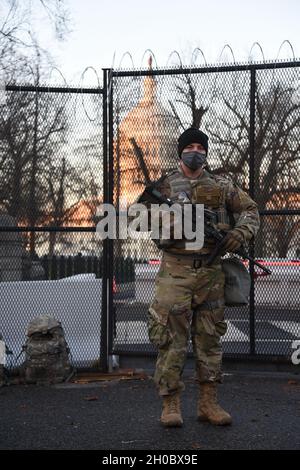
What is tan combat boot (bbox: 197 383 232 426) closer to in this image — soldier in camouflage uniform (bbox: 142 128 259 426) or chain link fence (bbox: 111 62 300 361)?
soldier in camouflage uniform (bbox: 142 128 259 426)

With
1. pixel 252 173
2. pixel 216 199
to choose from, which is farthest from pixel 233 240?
pixel 252 173

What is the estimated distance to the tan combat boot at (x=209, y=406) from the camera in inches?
174

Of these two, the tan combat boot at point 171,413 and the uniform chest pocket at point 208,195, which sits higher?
the uniform chest pocket at point 208,195

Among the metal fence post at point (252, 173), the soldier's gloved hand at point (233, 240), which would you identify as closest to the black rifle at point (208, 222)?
the soldier's gloved hand at point (233, 240)

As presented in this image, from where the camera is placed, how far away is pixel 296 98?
5.96 metres

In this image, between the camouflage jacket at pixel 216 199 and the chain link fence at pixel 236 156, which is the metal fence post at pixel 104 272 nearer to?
the chain link fence at pixel 236 156

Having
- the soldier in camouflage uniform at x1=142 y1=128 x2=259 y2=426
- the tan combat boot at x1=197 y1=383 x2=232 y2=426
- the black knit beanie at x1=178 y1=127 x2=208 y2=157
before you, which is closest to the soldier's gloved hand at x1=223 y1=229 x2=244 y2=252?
the soldier in camouflage uniform at x1=142 y1=128 x2=259 y2=426

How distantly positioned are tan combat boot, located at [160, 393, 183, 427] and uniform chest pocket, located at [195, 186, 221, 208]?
127cm

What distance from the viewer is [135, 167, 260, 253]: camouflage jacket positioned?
4495 mm

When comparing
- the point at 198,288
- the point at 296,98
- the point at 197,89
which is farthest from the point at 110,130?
the point at 198,288

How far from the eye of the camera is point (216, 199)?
4559 millimetres

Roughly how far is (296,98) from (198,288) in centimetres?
235

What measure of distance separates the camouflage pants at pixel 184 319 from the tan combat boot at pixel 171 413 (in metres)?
0.06

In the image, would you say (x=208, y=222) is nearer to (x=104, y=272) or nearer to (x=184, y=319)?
(x=184, y=319)
